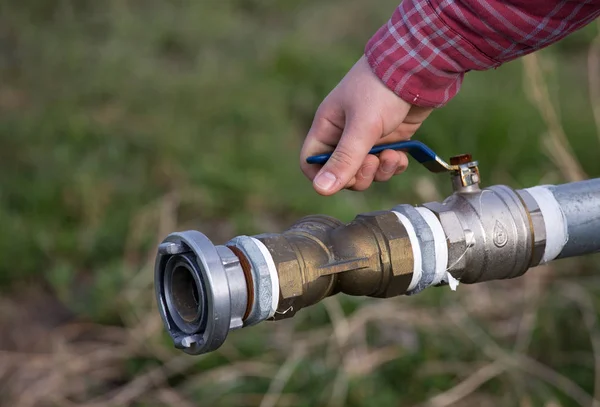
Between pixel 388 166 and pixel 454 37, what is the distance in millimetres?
246

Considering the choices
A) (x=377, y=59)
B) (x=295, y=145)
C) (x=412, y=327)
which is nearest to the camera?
(x=377, y=59)

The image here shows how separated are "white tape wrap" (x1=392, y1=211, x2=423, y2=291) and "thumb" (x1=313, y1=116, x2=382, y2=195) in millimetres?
159

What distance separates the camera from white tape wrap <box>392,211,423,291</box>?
1.09 metres

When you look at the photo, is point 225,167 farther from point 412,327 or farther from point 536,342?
point 536,342

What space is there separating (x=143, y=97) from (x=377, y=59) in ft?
7.64

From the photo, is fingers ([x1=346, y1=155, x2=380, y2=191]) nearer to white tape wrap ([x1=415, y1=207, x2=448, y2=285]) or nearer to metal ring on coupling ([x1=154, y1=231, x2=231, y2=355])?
white tape wrap ([x1=415, y1=207, x2=448, y2=285])

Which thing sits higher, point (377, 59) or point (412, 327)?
point (377, 59)

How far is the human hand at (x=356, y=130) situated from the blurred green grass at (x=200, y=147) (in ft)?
2.76

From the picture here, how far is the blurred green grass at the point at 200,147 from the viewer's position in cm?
222

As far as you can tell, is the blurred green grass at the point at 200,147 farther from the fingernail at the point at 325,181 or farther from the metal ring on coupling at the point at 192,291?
the metal ring on coupling at the point at 192,291

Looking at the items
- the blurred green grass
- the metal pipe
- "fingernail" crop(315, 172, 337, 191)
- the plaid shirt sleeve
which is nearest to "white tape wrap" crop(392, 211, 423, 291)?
the metal pipe

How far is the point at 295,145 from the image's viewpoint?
3373 mm

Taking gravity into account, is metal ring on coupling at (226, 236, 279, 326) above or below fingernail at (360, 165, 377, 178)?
below

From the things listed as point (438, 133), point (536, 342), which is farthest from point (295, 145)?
point (536, 342)
